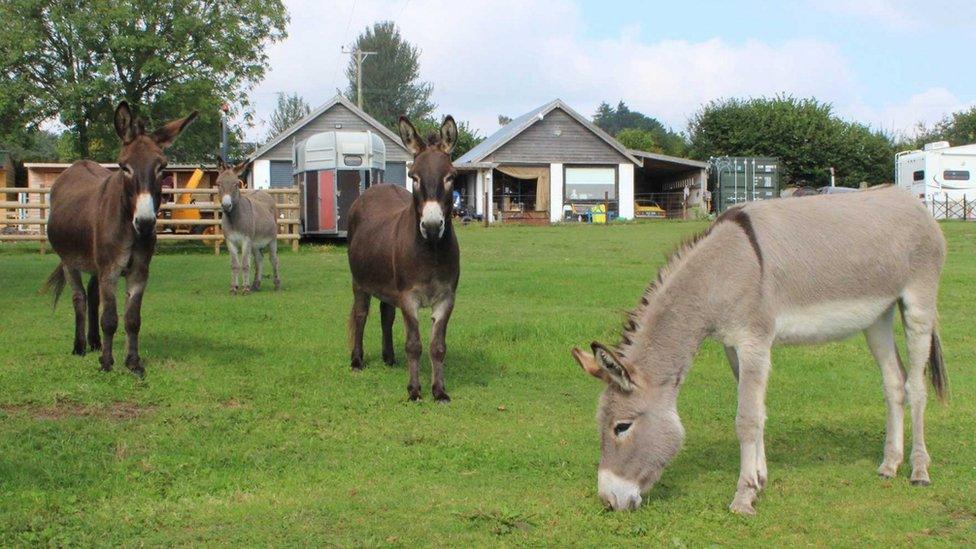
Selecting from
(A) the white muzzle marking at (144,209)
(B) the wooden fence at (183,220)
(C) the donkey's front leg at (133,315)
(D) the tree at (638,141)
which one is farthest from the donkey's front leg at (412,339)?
(D) the tree at (638,141)

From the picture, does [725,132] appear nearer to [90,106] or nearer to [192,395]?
[90,106]

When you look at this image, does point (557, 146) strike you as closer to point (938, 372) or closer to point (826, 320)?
point (938, 372)

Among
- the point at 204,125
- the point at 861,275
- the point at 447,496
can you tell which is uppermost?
the point at 204,125

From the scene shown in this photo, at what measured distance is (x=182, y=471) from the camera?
6414 mm

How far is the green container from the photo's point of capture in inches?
1978

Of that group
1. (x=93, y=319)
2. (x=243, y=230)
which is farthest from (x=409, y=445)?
(x=243, y=230)

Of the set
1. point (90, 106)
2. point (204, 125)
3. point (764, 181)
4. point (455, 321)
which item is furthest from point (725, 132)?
point (455, 321)

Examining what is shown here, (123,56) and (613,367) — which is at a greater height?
(123,56)

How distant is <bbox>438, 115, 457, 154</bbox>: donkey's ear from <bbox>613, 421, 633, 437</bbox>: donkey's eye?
3807 millimetres

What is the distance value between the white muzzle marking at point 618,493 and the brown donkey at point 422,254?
10.7 feet

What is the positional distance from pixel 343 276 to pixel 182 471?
13446mm

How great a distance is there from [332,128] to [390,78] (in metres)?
58.2

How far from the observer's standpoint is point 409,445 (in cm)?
733

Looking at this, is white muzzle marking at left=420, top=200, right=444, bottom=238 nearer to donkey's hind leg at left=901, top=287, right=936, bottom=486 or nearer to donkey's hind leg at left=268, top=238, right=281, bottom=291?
Answer: donkey's hind leg at left=901, top=287, right=936, bottom=486
